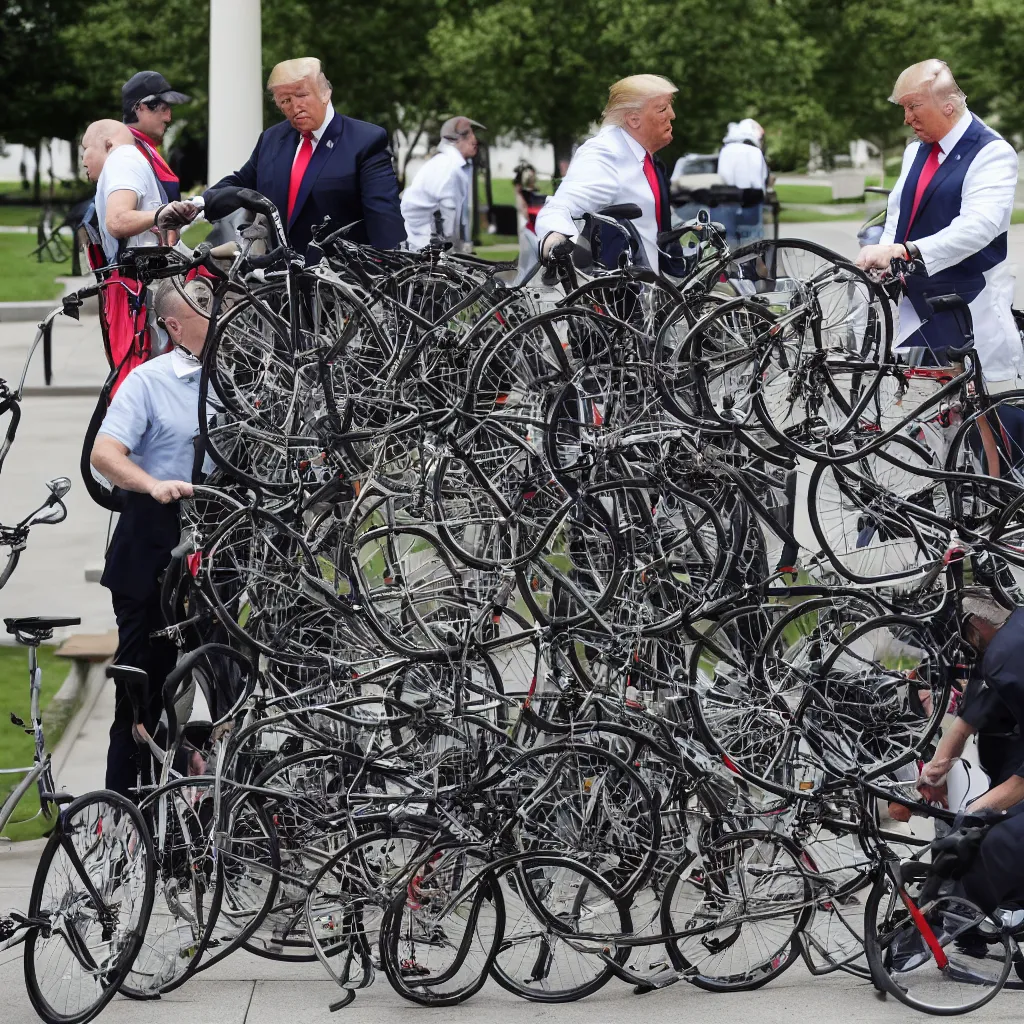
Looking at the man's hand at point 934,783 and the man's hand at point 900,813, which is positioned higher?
the man's hand at point 934,783

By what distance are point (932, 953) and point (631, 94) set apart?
10.5 ft

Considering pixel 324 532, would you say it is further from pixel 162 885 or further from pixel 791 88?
pixel 791 88

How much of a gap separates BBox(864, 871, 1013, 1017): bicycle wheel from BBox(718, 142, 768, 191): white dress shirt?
16167 millimetres

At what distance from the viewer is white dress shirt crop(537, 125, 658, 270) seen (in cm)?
662

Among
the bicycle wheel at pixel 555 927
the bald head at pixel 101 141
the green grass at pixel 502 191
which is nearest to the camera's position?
the bicycle wheel at pixel 555 927

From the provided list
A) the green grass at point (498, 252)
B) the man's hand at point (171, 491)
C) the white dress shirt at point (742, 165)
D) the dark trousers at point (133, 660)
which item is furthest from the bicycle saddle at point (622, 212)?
the green grass at point (498, 252)

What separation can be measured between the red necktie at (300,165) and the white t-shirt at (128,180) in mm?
542

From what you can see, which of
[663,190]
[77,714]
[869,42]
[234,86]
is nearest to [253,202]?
[663,190]

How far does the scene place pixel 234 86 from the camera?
9.71 metres

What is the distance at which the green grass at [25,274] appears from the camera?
72.7ft

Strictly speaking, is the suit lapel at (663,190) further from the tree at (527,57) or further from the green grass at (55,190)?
the green grass at (55,190)

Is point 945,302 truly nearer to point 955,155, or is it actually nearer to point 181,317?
point 955,155

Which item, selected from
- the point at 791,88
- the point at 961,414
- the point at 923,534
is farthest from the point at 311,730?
the point at 791,88

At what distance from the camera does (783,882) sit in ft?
18.2
